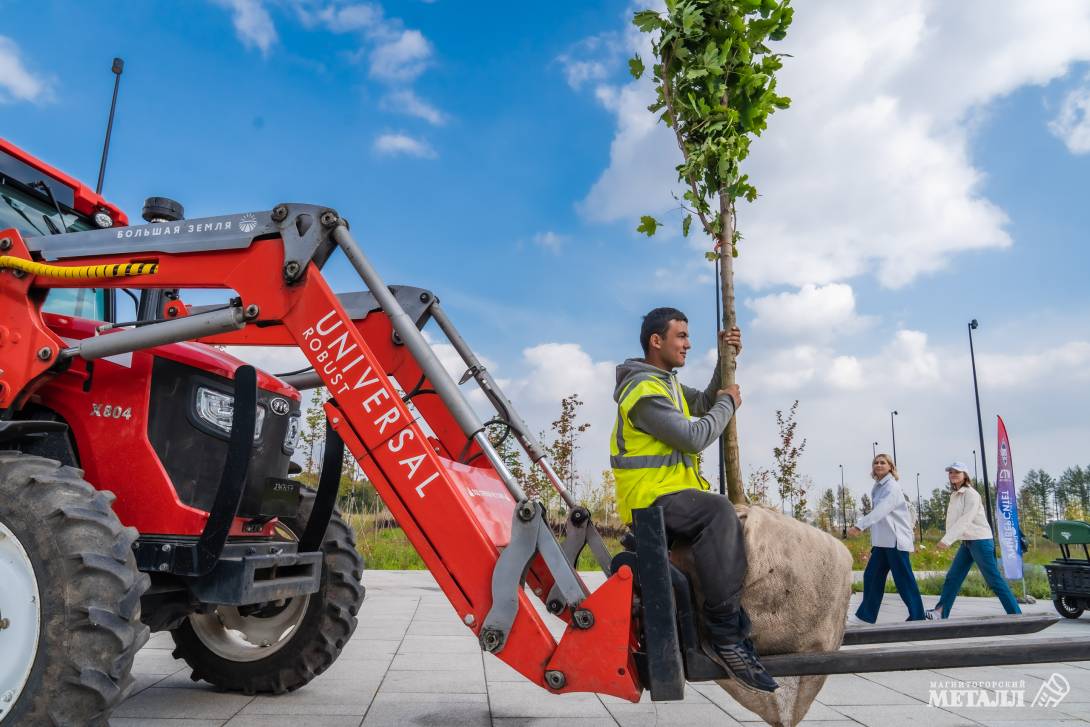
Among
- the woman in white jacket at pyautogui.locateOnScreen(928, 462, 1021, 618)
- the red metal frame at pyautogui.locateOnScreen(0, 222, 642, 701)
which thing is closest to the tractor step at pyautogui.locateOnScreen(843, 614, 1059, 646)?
the red metal frame at pyautogui.locateOnScreen(0, 222, 642, 701)

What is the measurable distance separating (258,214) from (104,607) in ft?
5.95

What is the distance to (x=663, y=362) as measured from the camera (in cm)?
390

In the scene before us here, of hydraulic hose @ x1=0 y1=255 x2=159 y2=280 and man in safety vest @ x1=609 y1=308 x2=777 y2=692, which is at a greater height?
hydraulic hose @ x1=0 y1=255 x2=159 y2=280

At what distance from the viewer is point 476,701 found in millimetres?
4586

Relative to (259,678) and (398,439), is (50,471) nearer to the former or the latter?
(398,439)

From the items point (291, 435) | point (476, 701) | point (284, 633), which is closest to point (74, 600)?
point (291, 435)

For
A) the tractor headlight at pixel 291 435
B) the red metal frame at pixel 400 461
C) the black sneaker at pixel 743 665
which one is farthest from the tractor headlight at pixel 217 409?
the black sneaker at pixel 743 665

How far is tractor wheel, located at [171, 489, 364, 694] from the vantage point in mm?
4664

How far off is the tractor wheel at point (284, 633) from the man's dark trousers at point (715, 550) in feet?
7.62

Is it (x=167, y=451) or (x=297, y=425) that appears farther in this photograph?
(x=297, y=425)

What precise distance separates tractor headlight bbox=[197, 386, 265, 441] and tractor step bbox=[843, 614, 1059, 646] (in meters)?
3.13

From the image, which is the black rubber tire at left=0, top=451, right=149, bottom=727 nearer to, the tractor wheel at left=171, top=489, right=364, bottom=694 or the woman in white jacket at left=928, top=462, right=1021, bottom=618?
the tractor wheel at left=171, top=489, right=364, bottom=694

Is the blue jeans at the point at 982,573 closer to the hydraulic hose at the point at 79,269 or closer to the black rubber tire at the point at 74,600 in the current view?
the black rubber tire at the point at 74,600

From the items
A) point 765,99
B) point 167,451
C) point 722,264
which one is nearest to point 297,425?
point 167,451
